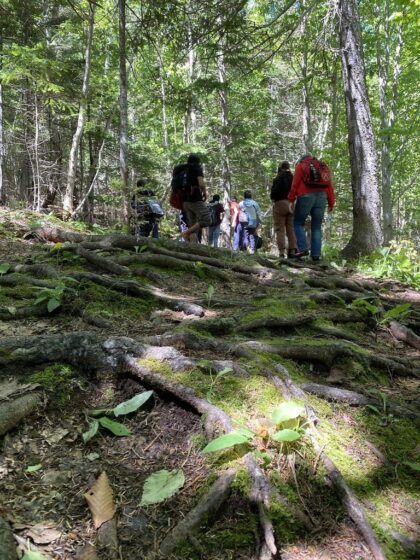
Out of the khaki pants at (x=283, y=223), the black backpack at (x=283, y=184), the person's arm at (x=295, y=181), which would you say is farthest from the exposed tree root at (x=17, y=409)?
the black backpack at (x=283, y=184)

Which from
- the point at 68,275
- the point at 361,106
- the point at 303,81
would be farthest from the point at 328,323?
the point at 303,81

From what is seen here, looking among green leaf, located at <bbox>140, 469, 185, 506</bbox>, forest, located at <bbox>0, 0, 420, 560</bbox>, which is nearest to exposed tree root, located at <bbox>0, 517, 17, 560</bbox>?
forest, located at <bbox>0, 0, 420, 560</bbox>

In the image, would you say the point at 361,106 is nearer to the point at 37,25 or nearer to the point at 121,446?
the point at 121,446

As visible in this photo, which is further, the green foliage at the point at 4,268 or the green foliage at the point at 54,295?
the green foliage at the point at 4,268

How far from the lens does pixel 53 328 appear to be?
358cm

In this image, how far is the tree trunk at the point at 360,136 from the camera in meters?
8.84

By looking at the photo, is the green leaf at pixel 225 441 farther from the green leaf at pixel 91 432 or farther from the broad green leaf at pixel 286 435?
the green leaf at pixel 91 432

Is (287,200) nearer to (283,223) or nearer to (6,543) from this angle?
(283,223)

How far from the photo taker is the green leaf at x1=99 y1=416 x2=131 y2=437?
2.28 metres

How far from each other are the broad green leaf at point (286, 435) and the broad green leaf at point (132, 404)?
0.80 metres

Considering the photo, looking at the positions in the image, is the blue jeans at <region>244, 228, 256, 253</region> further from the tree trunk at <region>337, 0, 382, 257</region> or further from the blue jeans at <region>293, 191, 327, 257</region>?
the tree trunk at <region>337, 0, 382, 257</region>

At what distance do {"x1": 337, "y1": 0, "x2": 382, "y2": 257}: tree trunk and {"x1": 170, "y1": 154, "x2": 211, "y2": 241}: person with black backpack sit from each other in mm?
3396

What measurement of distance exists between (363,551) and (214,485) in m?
0.71

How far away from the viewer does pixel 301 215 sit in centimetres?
848
